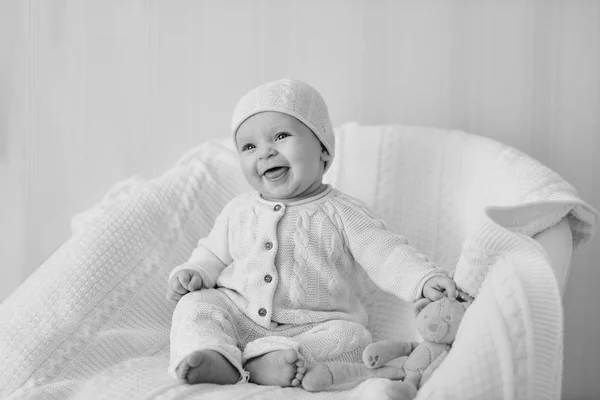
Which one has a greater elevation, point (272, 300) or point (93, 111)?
point (93, 111)

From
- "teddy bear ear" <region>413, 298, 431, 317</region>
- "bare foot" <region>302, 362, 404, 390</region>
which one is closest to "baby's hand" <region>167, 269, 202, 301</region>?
"bare foot" <region>302, 362, 404, 390</region>

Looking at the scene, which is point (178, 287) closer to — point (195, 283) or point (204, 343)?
point (195, 283)

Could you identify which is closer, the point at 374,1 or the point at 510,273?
the point at 510,273

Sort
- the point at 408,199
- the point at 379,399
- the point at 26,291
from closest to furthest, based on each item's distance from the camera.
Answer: the point at 379,399 → the point at 26,291 → the point at 408,199

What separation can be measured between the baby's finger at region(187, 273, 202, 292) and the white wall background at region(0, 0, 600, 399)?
2.32 feet

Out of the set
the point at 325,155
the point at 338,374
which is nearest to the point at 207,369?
the point at 338,374

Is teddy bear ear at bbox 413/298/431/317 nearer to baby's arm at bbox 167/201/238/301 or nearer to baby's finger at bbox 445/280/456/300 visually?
baby's finger at bbox 445/280/456/300

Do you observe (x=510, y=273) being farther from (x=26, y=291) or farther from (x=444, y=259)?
(x=26, y=291)

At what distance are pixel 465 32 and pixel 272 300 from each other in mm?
947

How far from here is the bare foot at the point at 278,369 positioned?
1191mm

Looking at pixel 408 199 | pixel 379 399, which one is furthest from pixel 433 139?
pixel 379 399

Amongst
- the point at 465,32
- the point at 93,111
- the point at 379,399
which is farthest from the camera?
the point at 93,111

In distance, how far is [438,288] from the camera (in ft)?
4.20

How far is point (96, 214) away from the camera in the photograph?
163 centimetres
